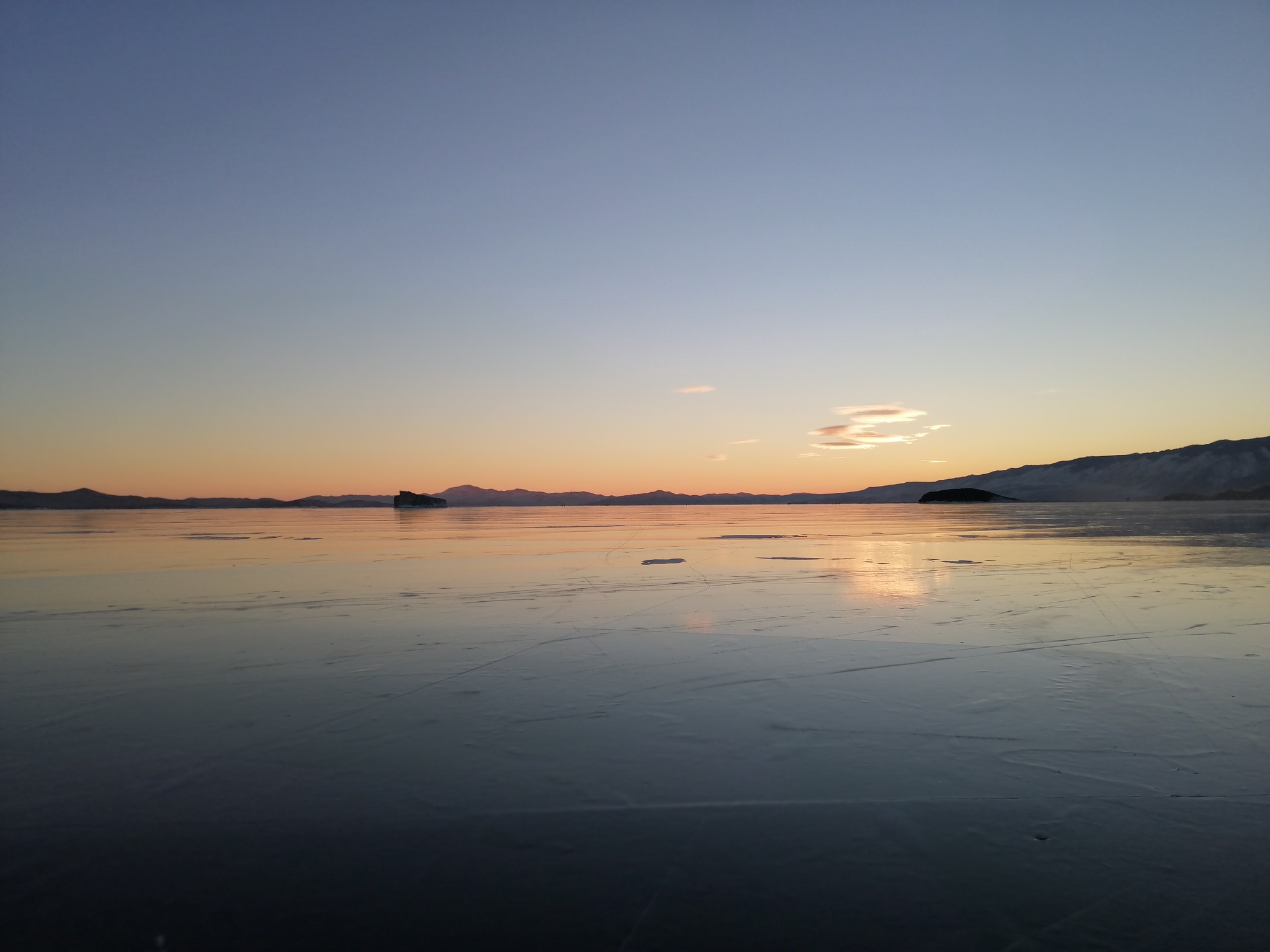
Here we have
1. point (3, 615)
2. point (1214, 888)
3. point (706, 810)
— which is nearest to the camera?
point (1214, 888)

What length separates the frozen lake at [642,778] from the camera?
2992 millimetres

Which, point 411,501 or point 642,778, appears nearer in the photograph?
point 642,778

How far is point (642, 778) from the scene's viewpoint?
447 cm

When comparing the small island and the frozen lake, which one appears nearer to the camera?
the frozen lake

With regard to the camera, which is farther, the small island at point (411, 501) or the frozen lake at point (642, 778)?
the small island at point (411, 501)

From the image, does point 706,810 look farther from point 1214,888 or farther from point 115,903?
point 115,903

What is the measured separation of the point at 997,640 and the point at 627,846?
6.63m

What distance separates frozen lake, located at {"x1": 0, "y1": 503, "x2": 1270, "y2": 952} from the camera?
2992 mm

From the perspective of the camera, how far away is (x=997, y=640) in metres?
8.57

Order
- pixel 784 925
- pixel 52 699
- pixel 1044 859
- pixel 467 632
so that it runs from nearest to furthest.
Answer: pixel 784 925 < pixel 1044 859 < pixel 52 699 < pixel 467 632

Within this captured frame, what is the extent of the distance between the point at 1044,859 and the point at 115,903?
13.8 feet

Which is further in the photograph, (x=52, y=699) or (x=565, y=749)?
(x=52, y=699)

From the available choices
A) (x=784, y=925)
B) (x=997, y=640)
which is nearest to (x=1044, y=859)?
(x=784, y=925)

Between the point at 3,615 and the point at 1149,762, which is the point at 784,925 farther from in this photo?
the point at 3,615
